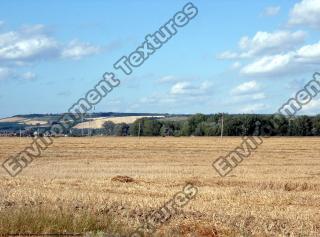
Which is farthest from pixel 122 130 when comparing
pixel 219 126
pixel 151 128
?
pixel 219 126

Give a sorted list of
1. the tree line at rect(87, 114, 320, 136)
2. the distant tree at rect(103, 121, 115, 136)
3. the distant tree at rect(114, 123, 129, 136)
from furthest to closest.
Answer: the distant tree at rect(103, 121, 115, 136)
the distant tree at rect(114, 123, 129, 136)
the tree line at rect(87, 114, 320, 136)

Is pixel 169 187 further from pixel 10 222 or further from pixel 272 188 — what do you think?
pixel 10 222

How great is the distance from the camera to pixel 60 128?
1890 inches

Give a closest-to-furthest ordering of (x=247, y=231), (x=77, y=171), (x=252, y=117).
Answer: (x=247, y=231)
(x=77, y=171)
(x=252, y=117)

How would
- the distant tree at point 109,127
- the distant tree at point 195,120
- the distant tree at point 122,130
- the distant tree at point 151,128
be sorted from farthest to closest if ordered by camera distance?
the distant tree at point 109,127
the distant tree at point 122,130
the distant tree at point 151,128
the distant tree at point 195,120

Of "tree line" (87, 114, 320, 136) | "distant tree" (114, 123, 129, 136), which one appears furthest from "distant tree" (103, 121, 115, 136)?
"distant tree" (114, 123, 129, 136)

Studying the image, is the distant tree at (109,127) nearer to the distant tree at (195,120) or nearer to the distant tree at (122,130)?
the distant tree at (122,130)

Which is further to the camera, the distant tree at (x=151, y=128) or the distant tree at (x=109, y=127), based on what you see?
the distant tree at (x=109, y=127)

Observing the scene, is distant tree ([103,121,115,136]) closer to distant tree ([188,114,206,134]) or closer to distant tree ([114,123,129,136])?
distant tree ([114,123,129,136])

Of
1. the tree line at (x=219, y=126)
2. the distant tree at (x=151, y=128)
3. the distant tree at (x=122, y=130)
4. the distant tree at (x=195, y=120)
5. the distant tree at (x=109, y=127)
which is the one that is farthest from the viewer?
the distant tree at (x=109, y=127)

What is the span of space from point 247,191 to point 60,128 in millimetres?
30749

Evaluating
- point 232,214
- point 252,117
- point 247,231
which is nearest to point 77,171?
point 232,214

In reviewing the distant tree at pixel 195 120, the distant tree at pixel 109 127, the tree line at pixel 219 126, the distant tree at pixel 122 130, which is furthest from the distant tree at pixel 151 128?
the distant tree at pixel 109 127

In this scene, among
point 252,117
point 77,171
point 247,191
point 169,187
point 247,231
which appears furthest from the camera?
point 252,117
